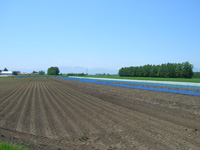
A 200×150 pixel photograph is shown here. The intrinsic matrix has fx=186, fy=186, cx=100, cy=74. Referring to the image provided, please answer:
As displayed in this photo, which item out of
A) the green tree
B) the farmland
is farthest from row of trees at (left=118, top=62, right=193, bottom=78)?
the farmland

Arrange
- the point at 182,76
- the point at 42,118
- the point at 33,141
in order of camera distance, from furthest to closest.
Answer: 1. the point at 182,76
2. the point at 42,118
3. the point at 33,141

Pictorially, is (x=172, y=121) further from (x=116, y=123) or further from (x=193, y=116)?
(x=116, y=123)

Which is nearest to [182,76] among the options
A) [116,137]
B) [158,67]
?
[158,67]

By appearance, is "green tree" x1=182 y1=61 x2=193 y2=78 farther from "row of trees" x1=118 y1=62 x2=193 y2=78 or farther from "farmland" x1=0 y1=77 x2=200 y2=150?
"farmland" x1=0 y1=77 x2=200 y2=150

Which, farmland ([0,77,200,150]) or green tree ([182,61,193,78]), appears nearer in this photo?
farmland ([0,77,200,150])

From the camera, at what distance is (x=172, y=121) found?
11125mm

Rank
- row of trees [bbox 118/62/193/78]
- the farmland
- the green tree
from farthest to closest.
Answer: row of trees [bbox 118/62/193/78]
the green tree
the farmland

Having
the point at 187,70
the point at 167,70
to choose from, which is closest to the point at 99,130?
the point at 187,70

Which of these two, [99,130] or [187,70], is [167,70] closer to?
[187,70]

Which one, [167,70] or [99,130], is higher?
[167,70]

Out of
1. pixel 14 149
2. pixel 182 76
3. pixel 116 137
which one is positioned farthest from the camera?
pixel 182 76

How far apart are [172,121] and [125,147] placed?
5.13 m

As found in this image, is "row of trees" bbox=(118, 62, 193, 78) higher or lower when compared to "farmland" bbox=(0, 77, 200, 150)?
higher

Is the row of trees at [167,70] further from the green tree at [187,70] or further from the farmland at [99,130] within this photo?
the farmland at [99,130]
